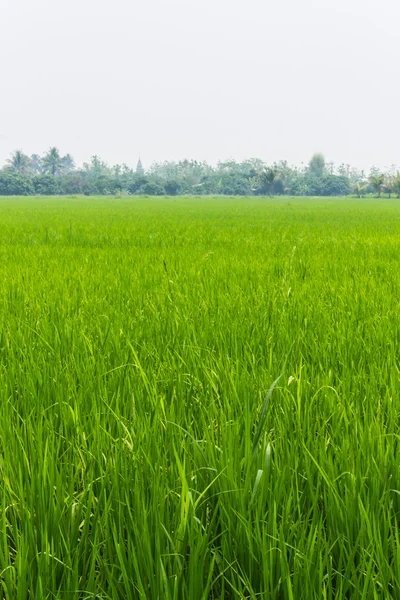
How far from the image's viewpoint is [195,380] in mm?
1504

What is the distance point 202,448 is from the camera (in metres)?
1.04

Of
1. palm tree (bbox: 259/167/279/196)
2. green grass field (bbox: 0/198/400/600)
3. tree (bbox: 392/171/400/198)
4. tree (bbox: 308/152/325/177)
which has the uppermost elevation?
tree (bbox: 308/152/325/177)

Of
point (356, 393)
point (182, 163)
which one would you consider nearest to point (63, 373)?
point (356, 393)

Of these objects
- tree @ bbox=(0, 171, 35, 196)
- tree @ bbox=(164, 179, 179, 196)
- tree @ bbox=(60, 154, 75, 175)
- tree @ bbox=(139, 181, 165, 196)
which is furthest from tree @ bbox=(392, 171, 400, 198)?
tree @ bbox=(60, 154, 75, 175)

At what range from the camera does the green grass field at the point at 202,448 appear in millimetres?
750

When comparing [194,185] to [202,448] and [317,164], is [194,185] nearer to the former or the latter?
[317,164]

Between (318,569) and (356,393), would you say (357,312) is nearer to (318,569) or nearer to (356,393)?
(356,393)

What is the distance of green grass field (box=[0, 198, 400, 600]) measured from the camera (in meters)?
0.75

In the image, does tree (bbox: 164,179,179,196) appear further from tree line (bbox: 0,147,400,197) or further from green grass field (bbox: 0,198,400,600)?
green grass field (bbox: 0,198,400,600)

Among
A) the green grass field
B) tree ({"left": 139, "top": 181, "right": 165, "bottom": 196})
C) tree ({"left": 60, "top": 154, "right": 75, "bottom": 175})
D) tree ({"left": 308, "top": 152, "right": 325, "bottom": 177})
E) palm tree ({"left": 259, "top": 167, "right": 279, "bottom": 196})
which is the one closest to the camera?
the green grass field

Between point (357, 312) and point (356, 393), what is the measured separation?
4.11 ft

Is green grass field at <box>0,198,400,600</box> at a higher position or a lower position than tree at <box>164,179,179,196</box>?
lower

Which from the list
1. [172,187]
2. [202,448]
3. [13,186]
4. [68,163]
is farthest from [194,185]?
[202,448]

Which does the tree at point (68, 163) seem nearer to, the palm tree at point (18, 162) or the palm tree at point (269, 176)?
the palm tree at point (18, 162)
